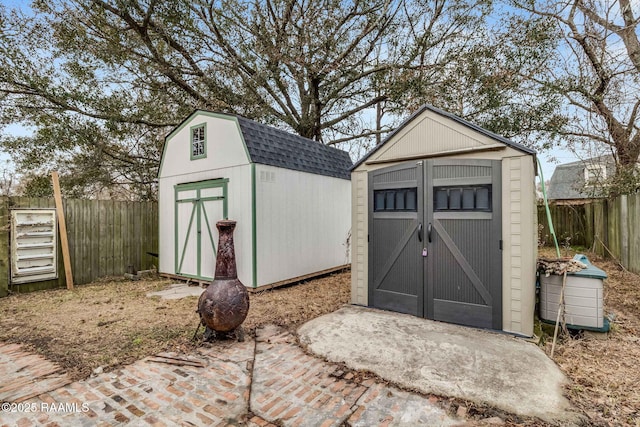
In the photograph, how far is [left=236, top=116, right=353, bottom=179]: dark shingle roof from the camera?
17.9ft

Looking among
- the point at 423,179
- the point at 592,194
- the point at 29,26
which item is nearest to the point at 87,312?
the point at 423,179

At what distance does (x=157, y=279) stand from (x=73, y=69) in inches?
216

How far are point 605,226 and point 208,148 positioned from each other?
377 inches

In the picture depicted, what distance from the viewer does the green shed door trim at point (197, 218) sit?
18.8 ft

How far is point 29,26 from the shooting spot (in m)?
6.84

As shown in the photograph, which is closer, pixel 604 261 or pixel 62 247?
pixel 62 247

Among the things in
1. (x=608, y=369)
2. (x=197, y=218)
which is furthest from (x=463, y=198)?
(x=197, y=218)

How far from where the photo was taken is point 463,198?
141 inches

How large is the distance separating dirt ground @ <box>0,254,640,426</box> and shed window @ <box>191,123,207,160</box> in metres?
2.74

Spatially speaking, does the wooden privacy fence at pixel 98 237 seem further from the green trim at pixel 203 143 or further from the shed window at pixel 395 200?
the shed window at pixel 395 200

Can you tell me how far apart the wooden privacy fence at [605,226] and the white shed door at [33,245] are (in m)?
11.0

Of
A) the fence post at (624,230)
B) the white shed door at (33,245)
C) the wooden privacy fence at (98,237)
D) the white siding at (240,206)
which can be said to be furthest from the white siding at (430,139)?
the white shed door at (33,245)

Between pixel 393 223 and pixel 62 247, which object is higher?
pixel 393 223

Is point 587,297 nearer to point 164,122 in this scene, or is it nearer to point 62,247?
point 62,247
